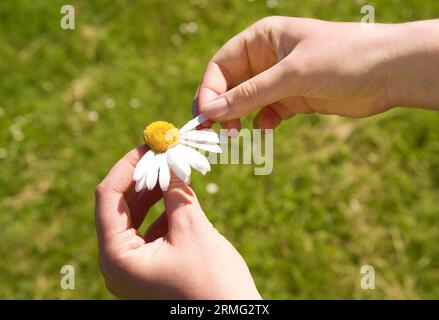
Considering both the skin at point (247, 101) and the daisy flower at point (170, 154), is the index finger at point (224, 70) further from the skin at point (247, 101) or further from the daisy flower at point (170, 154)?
the daisy flower at point (170, 154)

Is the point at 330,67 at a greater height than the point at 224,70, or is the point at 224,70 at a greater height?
the point at 224,70

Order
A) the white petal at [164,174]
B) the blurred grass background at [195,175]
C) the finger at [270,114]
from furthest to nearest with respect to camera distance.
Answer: the blurred grass background at [195,175]
the finger at [270,114]
the white petal at [164,174]

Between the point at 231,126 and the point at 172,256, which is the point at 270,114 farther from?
the point at 172,256

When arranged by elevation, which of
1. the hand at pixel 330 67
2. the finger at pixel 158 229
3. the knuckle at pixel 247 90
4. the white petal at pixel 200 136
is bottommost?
the finger at pixel 158 229

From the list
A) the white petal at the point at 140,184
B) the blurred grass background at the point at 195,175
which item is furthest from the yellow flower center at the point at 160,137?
the blurred grass background at the point at 195,175

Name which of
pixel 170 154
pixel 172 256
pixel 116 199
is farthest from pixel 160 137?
pixel 172 256
